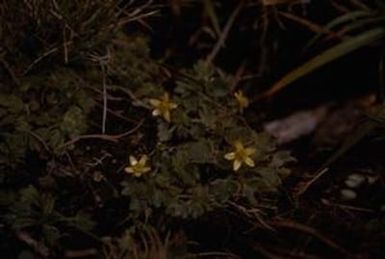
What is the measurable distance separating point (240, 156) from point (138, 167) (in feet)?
0.92

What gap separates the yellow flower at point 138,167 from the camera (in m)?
1.87

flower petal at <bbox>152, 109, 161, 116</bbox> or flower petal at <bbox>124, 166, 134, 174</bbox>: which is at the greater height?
flower petal at <bbox>152, 109, 161, 116</bbox>

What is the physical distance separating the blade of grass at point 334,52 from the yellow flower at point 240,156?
0.41 m

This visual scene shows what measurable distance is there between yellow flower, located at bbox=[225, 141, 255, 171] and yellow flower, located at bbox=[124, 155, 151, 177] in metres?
0.22

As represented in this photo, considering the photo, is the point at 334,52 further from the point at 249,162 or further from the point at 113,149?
the point at 113,149

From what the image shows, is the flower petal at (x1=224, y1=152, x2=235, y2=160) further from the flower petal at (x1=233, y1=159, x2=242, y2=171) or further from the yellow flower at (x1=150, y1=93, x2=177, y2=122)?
the yellow flower at (x1=150, y1=93, x2=177, y2=122)

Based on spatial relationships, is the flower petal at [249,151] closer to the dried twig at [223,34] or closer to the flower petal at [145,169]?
the flower petal at [145,169]

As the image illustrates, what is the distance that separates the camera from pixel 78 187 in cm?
195

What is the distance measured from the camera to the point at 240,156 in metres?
1.91

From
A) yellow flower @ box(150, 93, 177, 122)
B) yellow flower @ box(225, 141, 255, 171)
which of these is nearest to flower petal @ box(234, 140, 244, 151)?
yellow flower @ box(225, 141, 255, 171)

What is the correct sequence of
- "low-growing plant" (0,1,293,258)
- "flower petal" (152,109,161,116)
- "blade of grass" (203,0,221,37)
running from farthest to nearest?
1. "blade of grass" (203,0,221,37)
2. "flower petal" (152,109,161,116)
3. "low-growing plant" (0,1,293,258)

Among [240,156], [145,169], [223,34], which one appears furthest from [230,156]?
[223,34]

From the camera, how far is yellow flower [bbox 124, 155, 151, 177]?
6.12 feet

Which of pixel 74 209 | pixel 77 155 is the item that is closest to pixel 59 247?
pixel 74 209
